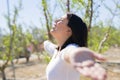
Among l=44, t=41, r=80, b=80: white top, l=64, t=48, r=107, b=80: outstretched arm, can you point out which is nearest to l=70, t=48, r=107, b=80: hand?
l=64, t=48, r=107, b=80: outstretched arm

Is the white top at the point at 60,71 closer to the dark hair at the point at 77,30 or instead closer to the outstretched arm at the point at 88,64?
the dark hair at the point at 77,30

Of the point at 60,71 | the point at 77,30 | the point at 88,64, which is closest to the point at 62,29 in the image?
the point at 77,30

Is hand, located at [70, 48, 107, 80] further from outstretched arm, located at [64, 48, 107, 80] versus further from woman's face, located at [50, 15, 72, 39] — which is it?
woman's face, located at [50, 15, 72, 39]

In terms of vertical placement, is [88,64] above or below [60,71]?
above

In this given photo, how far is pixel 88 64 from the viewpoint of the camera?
1163mm

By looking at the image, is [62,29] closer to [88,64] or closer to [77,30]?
[77,30]

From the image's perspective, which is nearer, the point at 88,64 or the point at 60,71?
the point at 88,64

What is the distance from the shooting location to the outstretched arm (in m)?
1.11

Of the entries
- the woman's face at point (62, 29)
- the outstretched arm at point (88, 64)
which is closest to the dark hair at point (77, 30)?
the woman's face at point (62, 29)

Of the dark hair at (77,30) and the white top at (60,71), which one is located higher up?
the dark hair at (77,30)

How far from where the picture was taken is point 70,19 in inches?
72.4

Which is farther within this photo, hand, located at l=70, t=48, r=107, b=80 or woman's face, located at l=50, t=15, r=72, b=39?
woman's face, located at l=50, t=15, r=72, b=39

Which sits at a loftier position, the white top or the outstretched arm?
the outstretched arm

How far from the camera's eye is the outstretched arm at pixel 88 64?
111 cm
